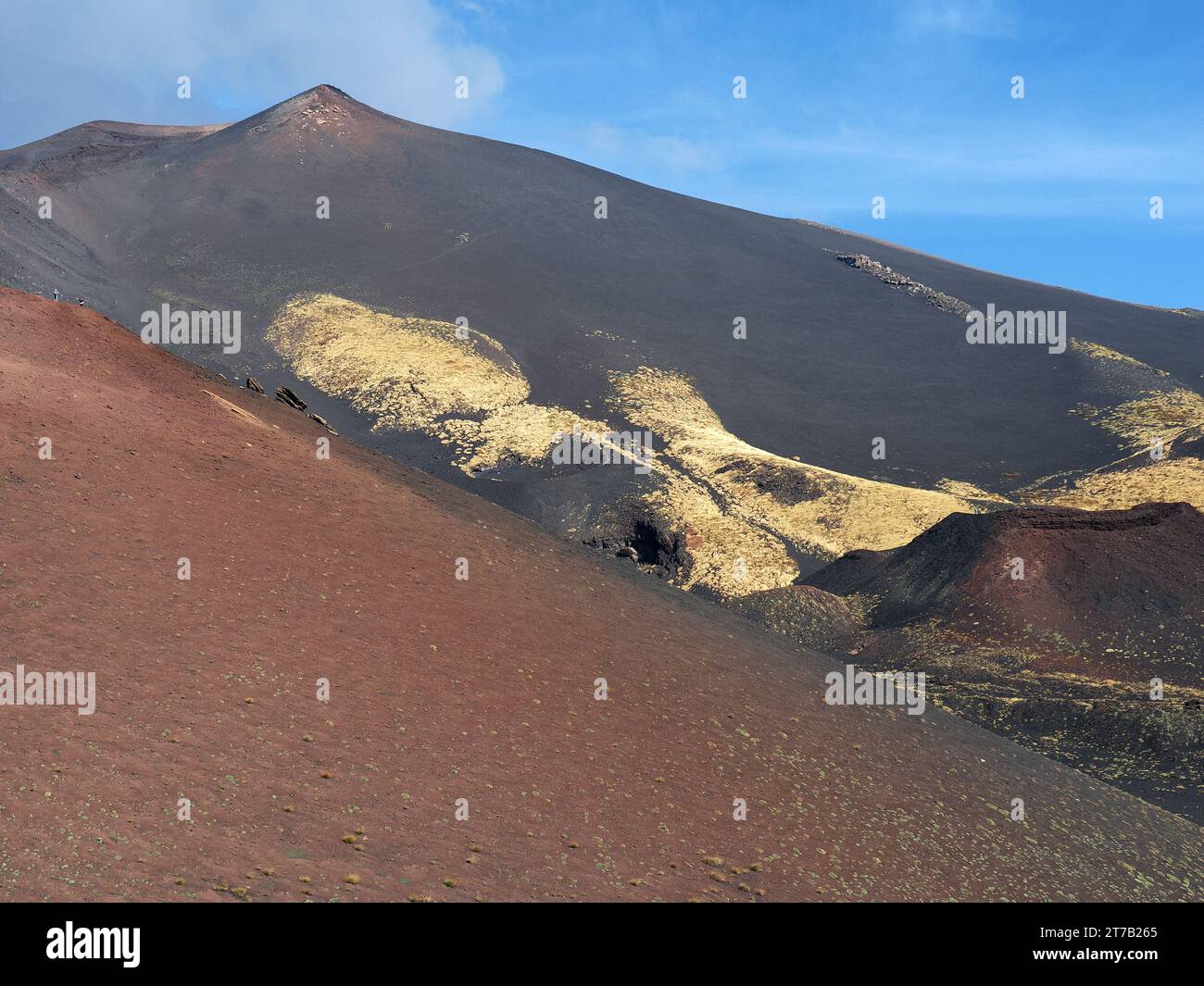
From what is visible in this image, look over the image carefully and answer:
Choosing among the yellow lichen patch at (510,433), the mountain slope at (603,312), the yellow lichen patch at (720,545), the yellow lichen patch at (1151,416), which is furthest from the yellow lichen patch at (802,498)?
the yellow lichen patch at (1151,416)

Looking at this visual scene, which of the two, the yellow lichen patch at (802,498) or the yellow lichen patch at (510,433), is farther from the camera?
the yellow lichen patch at (510,433)

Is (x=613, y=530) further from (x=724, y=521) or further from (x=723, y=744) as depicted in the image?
(x=723, y=744)

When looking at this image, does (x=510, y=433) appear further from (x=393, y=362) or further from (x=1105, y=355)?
(x=1105, y=355)

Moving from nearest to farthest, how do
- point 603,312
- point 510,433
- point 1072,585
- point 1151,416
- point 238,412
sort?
1. point 238,412
2. point 1072,585
3. point 510,433
4. point 1151,416
5. point 603,312

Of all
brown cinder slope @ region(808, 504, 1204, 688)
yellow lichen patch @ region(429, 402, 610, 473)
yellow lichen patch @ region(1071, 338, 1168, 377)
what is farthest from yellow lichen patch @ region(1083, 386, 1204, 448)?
yellow lichen patch @ region(429, 402, 610, 473)

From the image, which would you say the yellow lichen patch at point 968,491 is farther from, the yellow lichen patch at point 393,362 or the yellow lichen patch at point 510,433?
the yellow lichen patch at point 393,362

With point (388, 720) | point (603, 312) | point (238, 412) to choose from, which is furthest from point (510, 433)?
point (388, 720)

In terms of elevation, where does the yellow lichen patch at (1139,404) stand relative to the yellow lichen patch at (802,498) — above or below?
above
